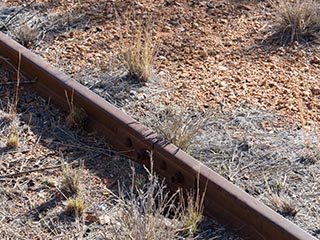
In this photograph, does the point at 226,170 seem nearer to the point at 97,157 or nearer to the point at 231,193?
the point at 231,193

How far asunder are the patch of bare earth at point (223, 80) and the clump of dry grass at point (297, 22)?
135mm

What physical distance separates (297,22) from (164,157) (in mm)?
2407

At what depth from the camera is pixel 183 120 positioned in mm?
6207

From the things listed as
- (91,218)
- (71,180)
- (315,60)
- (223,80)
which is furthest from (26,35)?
(91,218)

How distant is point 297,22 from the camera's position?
7.52 metres

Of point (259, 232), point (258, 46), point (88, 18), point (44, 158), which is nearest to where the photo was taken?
point (259, 232)

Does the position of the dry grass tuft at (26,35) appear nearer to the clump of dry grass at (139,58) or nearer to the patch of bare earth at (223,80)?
the patch of bare earth at (223,80)

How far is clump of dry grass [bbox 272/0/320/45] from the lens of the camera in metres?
7.50

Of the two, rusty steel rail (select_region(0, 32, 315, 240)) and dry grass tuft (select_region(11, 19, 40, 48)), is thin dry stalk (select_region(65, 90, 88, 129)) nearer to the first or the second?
rusty steel rail (select_region(0, 32, 315, 240))

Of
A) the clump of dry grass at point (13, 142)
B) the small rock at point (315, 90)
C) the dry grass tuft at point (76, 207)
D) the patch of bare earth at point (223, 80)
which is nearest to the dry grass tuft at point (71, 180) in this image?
the dry grass tuft at point (76, 207)

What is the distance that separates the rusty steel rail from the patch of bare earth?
21 centimetres

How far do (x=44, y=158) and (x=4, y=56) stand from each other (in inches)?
66.1

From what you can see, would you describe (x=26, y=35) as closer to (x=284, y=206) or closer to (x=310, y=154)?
(x=310, y=154)

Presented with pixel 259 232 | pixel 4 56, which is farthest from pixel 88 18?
pixel 259 232
